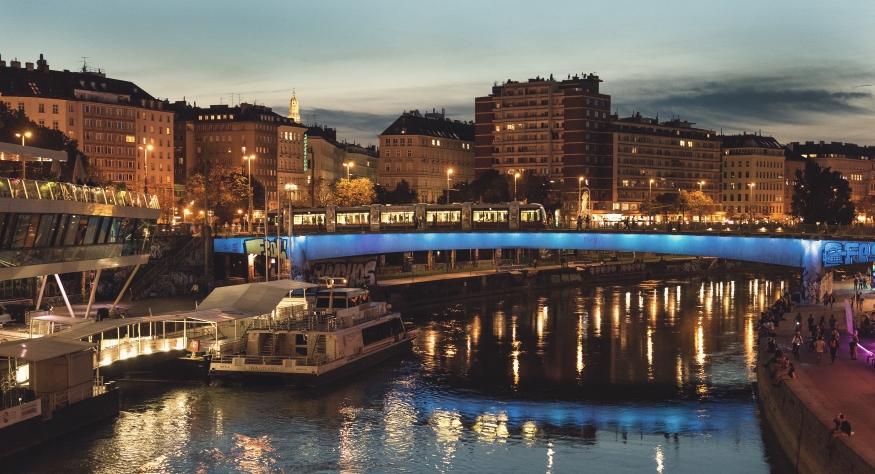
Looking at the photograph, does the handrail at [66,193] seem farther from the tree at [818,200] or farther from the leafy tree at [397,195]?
the leafy tree at [397,195]

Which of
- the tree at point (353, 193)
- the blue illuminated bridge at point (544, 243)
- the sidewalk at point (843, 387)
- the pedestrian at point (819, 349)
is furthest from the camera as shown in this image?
the tree at point (353, 193)

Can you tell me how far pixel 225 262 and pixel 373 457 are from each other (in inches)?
2483

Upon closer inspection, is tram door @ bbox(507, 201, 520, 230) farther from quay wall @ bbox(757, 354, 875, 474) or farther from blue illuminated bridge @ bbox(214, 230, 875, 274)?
quay wall @ bbox(757, 354, 875, 474)

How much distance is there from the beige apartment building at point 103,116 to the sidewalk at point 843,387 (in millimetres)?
122724

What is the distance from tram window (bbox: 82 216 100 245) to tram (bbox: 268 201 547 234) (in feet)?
147

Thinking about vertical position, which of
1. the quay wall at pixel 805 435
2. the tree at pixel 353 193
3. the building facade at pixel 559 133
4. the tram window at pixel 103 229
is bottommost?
the quay wall at pixel 805 435

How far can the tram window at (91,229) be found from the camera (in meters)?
51.1

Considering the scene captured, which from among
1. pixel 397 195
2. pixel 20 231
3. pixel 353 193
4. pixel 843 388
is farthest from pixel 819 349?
pixel 397 195

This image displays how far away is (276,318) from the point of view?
2279 inches

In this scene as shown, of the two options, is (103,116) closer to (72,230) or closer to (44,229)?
(72,230)

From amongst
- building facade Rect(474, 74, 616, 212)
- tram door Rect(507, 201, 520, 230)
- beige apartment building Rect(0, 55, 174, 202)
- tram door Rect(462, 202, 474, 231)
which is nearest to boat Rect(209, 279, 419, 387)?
tram door Rect(462, 202, 474, 231)

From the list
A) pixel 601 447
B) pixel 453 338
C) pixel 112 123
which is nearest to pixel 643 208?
pixel 112 123

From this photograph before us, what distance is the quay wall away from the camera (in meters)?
29.5

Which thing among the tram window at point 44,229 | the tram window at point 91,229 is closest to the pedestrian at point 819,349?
the tram window at point 91,229
